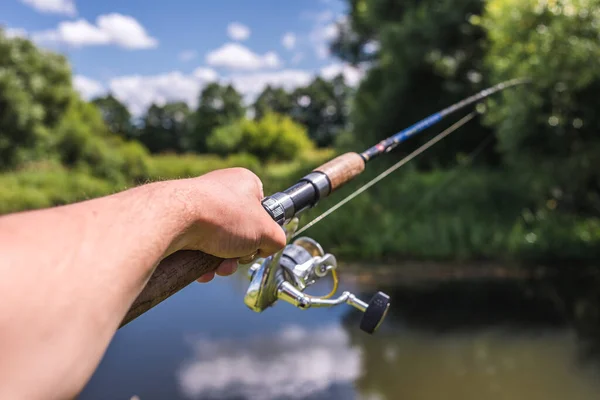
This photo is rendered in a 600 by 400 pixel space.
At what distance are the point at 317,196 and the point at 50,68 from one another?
13.8 meters

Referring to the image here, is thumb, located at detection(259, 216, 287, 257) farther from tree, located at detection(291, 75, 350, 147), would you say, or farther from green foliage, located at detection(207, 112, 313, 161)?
tree, located at detection(291, 75, 350, 147)

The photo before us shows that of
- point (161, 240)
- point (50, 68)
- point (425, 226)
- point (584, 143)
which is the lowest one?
point (425, 226)

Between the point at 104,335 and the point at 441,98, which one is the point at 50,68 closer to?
the point at 441,98

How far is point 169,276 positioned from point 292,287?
0.37 m

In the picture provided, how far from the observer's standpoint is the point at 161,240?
0.58 metres

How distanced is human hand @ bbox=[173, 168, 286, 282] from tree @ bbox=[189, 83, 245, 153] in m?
36.0

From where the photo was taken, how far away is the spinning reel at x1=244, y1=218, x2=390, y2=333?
106 centimetres

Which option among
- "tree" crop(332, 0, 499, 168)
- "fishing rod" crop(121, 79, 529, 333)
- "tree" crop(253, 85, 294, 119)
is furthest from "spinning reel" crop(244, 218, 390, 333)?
"tree" crop(253, 85, 294, 119)

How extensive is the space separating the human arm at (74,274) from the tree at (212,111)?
36.2m

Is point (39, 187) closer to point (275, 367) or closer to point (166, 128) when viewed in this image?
point (275, 367)

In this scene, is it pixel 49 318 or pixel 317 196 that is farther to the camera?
pixel 317 196

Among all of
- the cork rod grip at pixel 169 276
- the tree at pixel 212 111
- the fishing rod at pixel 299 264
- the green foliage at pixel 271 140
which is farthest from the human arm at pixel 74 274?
the tree at pixel 212 111

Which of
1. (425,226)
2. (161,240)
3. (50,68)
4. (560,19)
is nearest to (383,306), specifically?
(161,240)

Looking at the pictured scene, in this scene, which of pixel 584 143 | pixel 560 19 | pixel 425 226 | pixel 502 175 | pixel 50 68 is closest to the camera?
pixel 560 19
